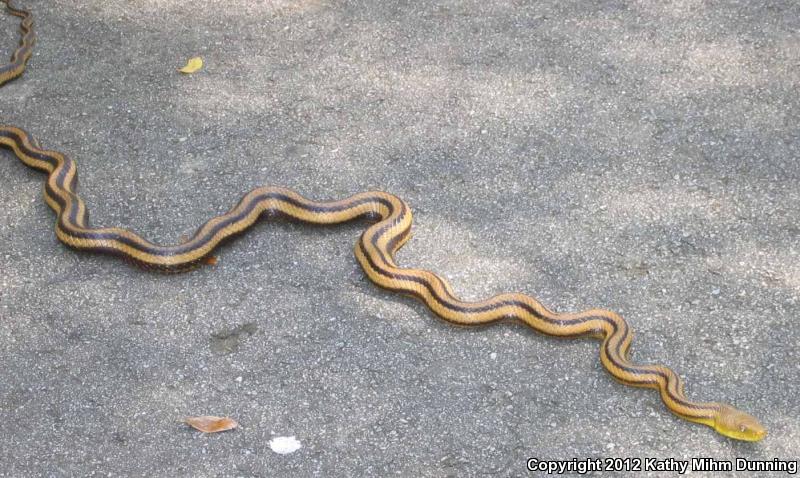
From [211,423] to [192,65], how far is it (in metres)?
3.86

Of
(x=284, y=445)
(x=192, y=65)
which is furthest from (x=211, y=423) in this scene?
(x=192, y=65)

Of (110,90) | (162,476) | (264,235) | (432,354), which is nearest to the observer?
(162,476)

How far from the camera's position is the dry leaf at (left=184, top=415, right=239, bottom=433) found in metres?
5.23

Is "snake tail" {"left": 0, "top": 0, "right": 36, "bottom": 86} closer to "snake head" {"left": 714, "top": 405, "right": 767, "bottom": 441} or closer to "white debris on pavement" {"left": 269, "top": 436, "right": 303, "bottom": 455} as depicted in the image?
"white debris on pavement" {"left": 269, "top": 436, "right": 303, "bottom": 455}

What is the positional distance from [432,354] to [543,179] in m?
1.83

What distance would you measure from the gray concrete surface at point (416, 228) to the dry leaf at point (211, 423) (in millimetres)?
43

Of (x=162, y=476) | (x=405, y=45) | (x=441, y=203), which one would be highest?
(x=405, y=45)

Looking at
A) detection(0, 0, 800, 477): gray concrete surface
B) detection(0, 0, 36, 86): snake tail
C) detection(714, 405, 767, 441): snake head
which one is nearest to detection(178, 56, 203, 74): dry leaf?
detection(0, 0, 800, 477): gray concrete surface

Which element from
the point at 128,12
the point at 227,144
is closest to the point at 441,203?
the point at 227,144

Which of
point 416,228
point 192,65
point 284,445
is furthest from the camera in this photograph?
point 192,65

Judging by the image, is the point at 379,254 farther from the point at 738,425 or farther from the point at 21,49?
the point at 21,49

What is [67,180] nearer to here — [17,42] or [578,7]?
[17,42]

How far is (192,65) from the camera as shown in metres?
8.18

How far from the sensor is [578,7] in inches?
335
